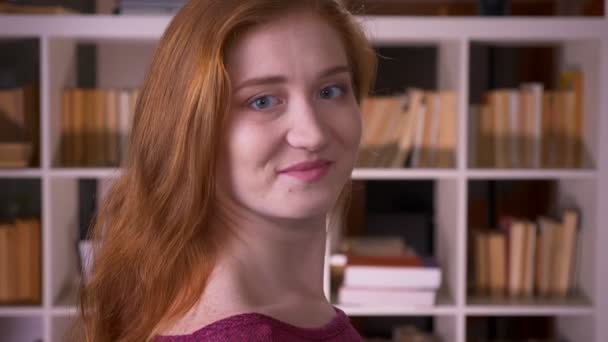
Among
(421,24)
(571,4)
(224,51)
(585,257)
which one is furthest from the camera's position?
(571,4)

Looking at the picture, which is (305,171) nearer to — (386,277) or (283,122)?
(283,122)

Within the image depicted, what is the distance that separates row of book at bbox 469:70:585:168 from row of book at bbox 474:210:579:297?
218mm

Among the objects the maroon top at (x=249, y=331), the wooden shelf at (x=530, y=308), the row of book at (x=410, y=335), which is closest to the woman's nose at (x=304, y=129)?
the maroon top at (x=249, y=331)

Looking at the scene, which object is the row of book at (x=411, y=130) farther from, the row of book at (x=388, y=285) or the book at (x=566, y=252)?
the book at (x=566, y=252)

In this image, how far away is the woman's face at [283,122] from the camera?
0.86 meters

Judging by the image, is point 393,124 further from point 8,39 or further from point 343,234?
point 8,39

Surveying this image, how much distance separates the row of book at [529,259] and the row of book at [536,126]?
218mm

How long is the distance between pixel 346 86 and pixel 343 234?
8.25 ft

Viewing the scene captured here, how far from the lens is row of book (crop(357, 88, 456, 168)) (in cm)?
298

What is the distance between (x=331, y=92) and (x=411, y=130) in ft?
6.96

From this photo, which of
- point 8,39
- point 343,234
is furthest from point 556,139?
point 8,39

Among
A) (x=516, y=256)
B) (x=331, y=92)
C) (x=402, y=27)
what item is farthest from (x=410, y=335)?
(x=331, y=92)

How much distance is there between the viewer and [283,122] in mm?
858

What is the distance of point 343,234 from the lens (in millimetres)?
3406
